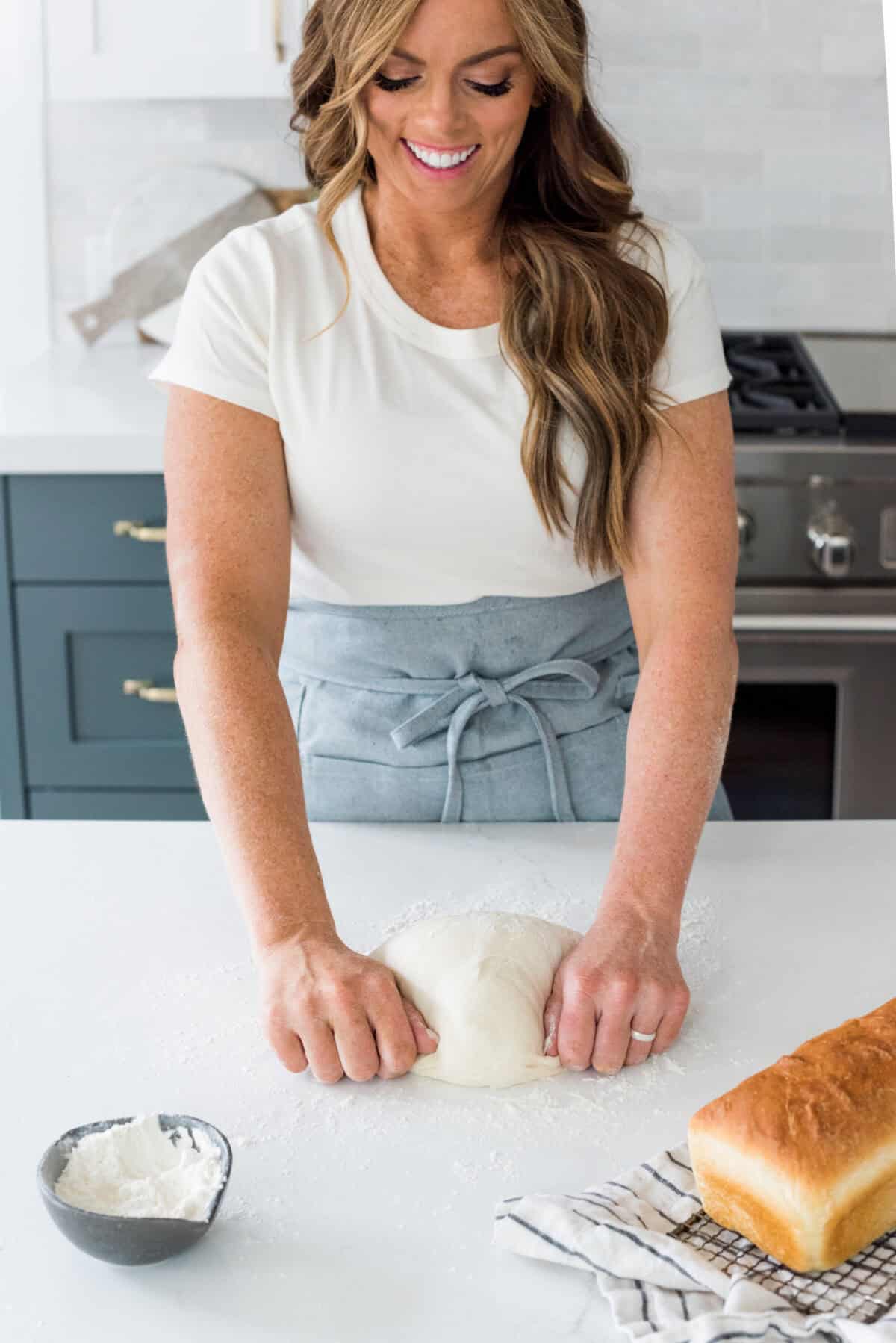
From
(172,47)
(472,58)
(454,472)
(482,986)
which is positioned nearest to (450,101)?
(472,58)

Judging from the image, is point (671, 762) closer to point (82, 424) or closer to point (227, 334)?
point (227, 334)

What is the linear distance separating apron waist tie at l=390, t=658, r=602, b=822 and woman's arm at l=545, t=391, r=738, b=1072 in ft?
0.34

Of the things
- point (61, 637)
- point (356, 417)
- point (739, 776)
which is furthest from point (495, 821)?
point (61, 637)

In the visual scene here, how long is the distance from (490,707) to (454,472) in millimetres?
231

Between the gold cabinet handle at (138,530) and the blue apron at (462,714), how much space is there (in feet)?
2.69

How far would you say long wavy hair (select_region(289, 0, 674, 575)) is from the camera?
4.27 feet

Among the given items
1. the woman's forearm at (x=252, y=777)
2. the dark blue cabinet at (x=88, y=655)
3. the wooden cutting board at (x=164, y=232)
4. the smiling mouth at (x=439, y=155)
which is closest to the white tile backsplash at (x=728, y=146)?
the wooden cutting board at (x=164, y=232)

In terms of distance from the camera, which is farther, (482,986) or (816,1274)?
(482,986)

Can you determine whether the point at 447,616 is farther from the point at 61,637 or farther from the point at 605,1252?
the point at 61,637

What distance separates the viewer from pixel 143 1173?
0.82 meters

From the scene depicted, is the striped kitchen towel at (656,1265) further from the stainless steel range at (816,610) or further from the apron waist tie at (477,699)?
the stainless steel range at (816,610)

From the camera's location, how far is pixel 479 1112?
913 millimetres

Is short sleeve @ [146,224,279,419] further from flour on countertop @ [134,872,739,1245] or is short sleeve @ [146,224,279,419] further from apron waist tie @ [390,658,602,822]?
flour on countertop @ [134,872,739,1245]

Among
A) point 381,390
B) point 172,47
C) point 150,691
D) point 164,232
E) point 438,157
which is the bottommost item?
point 150,691
